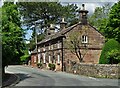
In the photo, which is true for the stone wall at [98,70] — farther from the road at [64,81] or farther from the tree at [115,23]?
the tree at [115,23]

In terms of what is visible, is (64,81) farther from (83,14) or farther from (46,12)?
(46,12)

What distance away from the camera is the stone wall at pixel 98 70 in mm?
33312

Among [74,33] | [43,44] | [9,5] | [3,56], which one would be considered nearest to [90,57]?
[74,33]

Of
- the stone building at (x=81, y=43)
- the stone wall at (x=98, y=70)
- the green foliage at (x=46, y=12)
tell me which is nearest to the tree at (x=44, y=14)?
the green foliage at (x=46, y=12)

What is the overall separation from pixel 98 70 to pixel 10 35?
11.5m

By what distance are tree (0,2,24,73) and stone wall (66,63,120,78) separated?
8873mm

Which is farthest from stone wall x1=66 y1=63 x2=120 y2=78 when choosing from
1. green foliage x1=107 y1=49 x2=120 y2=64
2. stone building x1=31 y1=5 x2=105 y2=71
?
stone building x1=31 y1=5 x2=105 y2=71

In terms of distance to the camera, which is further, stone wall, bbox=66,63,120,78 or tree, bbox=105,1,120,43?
tree, bbox=105,1,120,43

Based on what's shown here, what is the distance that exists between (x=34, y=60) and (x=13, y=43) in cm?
3982

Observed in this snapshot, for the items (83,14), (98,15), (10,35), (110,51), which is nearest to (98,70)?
(110,51)

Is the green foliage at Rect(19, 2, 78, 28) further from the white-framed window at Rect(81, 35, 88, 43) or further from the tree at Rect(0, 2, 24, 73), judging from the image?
the tree at Rect(0, 2, 24, 73)

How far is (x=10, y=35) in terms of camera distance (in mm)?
29484

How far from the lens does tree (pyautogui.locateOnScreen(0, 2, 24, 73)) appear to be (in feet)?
89.4

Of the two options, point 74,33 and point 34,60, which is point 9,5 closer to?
point 74,33
